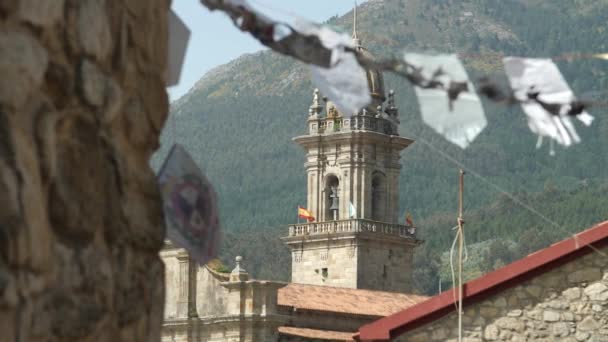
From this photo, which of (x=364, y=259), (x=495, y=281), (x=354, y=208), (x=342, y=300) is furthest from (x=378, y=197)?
(x=495, y=281)

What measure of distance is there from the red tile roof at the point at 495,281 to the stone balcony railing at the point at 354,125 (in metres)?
63.1

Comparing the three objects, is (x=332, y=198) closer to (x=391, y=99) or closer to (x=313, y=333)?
(x=391, y=99)

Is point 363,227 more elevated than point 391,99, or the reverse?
point 391,99

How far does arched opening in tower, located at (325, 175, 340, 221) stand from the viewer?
268 feet

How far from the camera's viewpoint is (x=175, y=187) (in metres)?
6.28

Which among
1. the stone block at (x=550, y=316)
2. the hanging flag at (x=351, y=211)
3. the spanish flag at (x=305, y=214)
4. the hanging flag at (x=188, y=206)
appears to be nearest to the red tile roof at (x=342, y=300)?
the hanging flag at (x=351, y=211)

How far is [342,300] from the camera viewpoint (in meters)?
60.5

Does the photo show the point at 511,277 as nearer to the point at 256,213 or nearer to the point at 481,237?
the point at 481,237

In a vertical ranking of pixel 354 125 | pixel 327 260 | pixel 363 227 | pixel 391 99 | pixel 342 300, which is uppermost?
pixel 391 99

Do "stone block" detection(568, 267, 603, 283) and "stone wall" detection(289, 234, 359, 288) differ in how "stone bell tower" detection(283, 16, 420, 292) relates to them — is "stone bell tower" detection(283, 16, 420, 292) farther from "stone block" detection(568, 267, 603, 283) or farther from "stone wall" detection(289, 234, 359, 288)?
"stone block" detection(568, 267, 603, 283)

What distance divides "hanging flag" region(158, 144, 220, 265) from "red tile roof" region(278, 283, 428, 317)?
5147 centimetres

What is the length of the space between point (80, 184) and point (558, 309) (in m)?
10.9

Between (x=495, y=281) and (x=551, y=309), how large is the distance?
21.1 inches

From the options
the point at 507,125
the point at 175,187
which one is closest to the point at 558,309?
the point at 175,187
